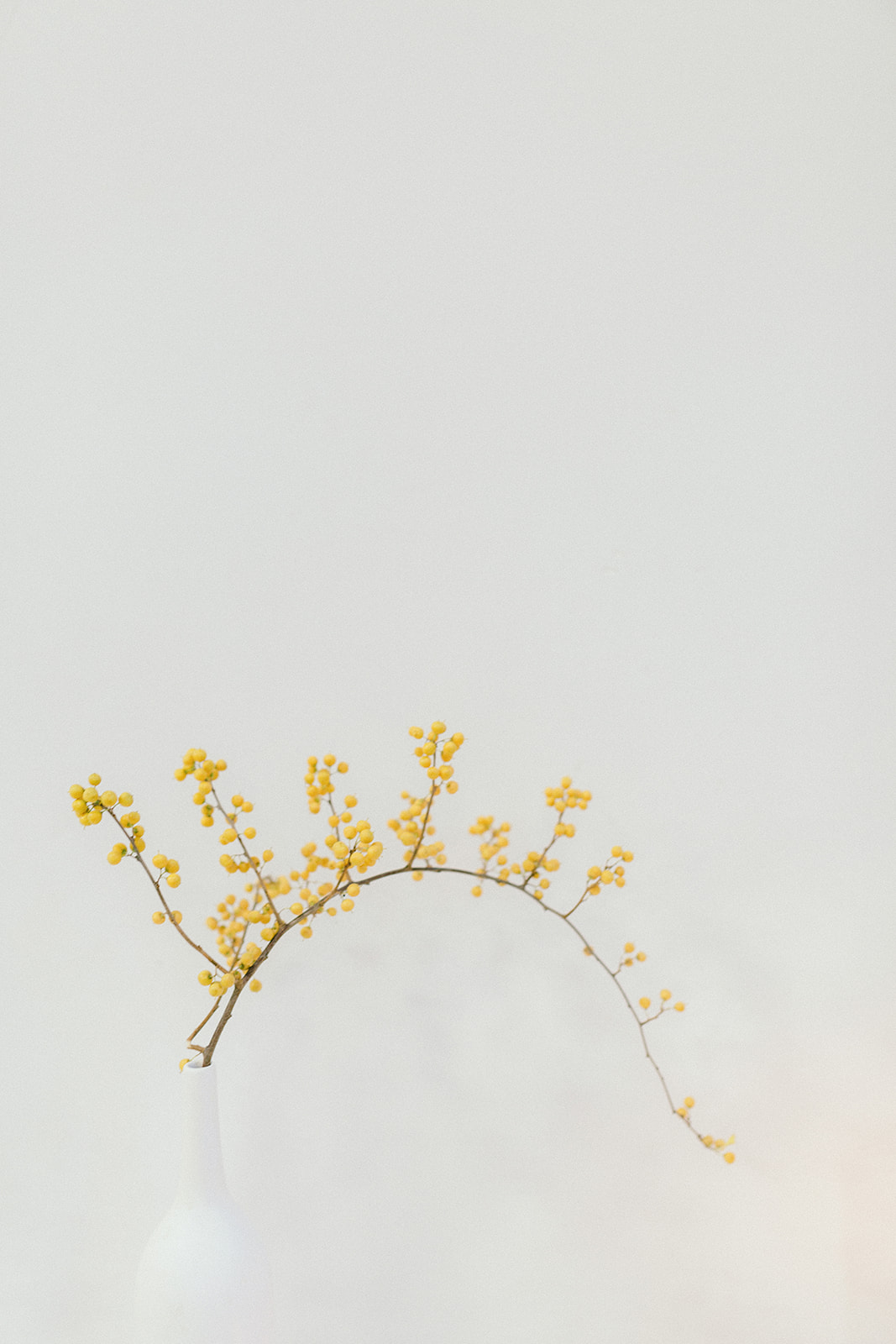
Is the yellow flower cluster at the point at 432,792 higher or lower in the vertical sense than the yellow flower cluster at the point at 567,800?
lower

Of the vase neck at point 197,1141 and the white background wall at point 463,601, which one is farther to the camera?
the white background wall at point 463,601

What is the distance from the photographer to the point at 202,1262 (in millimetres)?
786

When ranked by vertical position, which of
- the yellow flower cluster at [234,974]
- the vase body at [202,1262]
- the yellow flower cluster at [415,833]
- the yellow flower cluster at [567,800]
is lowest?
the vase body at [202,1262]

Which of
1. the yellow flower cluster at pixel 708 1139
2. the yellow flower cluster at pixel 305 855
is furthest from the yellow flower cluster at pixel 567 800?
the yellow flower cluster at pixel 708 1139

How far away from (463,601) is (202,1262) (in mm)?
627

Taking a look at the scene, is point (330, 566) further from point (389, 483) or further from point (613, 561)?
point (613, 561)

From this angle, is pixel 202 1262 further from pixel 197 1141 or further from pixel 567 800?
pixel 567 800

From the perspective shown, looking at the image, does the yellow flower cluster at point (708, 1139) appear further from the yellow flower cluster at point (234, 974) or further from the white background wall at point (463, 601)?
the yellow flower cluster at point (234, 974)

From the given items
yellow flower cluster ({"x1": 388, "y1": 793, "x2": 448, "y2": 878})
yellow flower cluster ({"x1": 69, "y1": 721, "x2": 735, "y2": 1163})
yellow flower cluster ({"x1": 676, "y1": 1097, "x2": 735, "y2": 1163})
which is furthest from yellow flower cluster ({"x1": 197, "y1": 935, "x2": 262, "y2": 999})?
yellow flower cluster ({"x1": 676, "y1": 1097, "x2": 735, "y2": 1163})

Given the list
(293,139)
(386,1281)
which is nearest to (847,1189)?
(386,1281)

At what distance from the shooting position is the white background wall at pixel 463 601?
39.4 inches

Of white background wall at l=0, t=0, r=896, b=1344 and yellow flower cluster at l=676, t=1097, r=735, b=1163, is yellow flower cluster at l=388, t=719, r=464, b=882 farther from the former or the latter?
yellow flower cluster at l=676, t=1097, r=735, b=1163

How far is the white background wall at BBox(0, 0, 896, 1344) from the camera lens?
1.00 meters

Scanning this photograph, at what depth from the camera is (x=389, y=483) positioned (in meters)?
1.04
